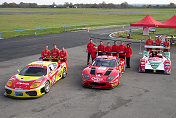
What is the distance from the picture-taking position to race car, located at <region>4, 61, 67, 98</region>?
9.90 metres

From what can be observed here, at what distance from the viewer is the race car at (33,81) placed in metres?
9.90

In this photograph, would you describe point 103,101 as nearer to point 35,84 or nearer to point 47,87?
point 47,87

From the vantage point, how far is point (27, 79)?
10406 millimetres

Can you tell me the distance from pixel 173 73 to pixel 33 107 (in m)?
9.06

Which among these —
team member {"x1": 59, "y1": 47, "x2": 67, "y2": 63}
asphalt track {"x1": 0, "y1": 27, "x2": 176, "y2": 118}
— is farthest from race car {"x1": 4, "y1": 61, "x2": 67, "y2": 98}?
team member {"x1": 59, "y1": 47, "x2": 67, "y2": 63}

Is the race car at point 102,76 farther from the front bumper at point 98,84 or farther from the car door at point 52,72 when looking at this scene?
the car door at point 52,72

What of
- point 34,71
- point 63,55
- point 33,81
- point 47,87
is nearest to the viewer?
point 33,81

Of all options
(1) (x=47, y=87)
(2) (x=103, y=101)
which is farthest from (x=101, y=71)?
(1) (x=47, y=87)

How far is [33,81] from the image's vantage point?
10.2 m

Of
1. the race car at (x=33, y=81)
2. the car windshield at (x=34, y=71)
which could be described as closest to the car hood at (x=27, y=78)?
the race car at (x=33, y=81)

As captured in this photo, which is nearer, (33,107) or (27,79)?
(33,107)

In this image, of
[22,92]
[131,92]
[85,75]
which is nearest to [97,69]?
[85,75]

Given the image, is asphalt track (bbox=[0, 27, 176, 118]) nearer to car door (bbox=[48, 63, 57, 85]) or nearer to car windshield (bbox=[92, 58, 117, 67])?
car door (bbox=[48, 63, 57, 85])

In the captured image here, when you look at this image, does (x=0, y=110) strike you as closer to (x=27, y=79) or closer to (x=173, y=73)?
(x=27, y=79)
